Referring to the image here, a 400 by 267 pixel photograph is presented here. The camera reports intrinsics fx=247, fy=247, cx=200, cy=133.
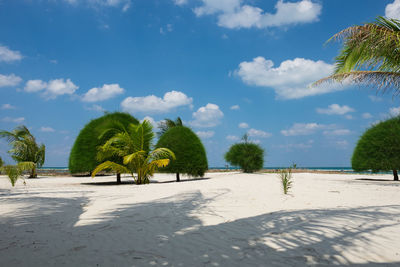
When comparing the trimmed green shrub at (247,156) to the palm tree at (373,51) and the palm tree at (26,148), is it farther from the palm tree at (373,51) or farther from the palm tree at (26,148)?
the palm tree at (26,148)

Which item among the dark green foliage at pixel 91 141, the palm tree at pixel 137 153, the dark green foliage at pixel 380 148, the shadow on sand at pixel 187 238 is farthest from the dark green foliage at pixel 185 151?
the dark green foliage at pixel 380 148

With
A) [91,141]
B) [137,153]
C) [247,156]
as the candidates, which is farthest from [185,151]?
[247,156]

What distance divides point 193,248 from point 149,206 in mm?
2850

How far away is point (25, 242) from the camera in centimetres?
329

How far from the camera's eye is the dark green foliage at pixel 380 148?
44.5 feet

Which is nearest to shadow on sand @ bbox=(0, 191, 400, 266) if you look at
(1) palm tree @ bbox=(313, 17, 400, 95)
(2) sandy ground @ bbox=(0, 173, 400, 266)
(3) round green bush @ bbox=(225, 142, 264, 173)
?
(2) sandy ground @ bbox=(0, 173, 400, 266)

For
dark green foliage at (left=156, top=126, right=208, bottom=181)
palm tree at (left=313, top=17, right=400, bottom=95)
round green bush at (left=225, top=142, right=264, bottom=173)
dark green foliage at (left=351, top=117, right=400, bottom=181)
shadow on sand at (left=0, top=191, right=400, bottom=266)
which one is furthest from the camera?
round green bush at (left=225, top=142, right=264, bottom=173)

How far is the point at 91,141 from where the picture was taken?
47.7 feet

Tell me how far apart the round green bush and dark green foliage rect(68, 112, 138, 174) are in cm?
936

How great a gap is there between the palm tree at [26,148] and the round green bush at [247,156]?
1683 cm

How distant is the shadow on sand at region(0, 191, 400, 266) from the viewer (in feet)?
9.00

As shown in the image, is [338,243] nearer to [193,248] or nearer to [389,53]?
[193,248]

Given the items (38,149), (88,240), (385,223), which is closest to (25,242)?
(88,240)

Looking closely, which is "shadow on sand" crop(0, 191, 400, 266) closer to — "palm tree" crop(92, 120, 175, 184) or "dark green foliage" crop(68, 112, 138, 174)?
"palm tree" crop(92, 120, 175, 184)
